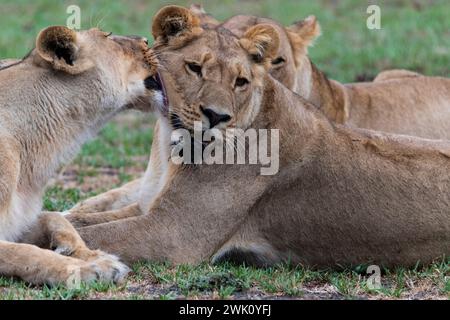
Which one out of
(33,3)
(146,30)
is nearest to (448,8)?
(146,30)

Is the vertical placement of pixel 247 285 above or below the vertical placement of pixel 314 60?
below

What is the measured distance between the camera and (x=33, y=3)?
15.7 m

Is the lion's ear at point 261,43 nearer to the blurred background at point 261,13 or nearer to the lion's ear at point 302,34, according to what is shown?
the lion's ear at point 302,34

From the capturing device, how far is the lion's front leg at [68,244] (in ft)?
17.5

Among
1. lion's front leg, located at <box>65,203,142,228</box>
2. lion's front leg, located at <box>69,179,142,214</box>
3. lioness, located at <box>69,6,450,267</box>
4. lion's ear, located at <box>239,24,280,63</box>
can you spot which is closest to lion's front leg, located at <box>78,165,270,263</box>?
lioness, located at <box>69,6,450,267</box>

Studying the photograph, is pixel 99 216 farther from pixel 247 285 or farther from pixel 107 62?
pixel 247 285

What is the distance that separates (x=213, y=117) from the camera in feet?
18.3

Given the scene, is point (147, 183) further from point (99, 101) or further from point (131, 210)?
point (99, 101)

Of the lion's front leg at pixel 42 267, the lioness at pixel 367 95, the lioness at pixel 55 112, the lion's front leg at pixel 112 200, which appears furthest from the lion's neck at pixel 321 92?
the lion's front leg at pixel 42 267

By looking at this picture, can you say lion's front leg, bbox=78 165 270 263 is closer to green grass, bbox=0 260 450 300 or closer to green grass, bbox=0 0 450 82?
green grass, bbox=0 260 450 300

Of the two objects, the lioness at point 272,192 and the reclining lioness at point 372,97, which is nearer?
the lioness at point 272,192

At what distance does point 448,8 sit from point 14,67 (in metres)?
9.87

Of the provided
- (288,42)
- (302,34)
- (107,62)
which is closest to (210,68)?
(107,62)

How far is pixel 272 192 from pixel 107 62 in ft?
3.77
